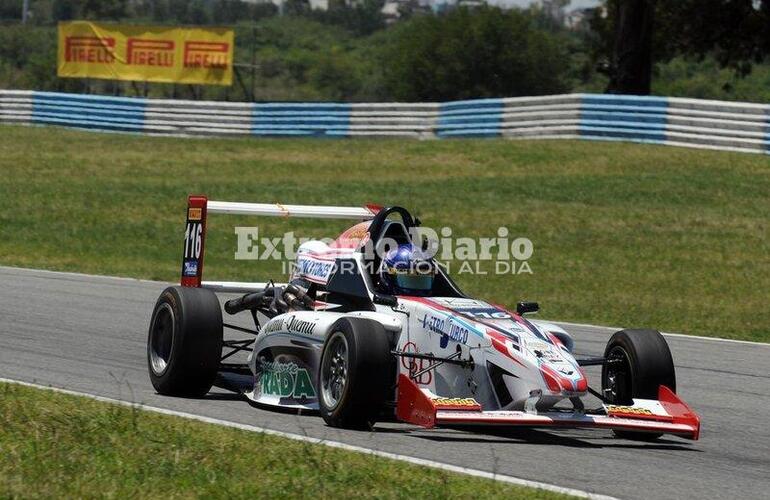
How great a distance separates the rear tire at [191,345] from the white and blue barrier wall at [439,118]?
17074 millimetres

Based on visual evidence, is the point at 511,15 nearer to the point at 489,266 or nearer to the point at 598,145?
the point at 598,145

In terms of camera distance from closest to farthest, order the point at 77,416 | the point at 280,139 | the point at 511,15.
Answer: the point at 77,416 < the point at 280,139 < the point at 511,15

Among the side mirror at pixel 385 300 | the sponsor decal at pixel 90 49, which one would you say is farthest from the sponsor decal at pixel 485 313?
the sponsor decal at pixel 90 49

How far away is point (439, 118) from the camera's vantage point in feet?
99.7

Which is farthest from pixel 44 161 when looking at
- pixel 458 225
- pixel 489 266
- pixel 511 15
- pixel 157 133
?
pixel 511 15

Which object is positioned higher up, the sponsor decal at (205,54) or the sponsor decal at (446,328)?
the sponsor decal at (205,54)

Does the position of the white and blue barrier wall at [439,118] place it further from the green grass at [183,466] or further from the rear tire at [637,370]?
the green grass at [183,466]

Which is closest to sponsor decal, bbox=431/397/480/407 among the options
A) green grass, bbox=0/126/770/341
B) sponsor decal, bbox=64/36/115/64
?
green grass, bbox=0/126/770/341

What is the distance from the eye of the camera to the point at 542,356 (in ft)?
25.5

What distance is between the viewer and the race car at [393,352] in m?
7.68

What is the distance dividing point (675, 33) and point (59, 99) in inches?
647

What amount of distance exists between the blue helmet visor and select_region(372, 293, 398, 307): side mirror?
0.20 meters

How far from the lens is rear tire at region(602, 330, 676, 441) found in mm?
8344

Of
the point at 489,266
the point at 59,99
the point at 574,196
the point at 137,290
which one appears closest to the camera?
the point at 137,290
